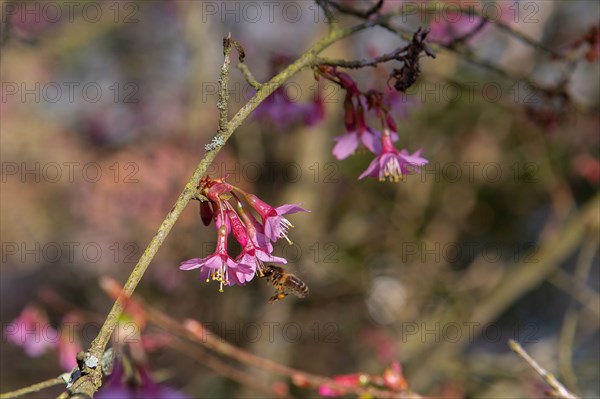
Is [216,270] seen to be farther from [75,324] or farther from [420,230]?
[420,230]

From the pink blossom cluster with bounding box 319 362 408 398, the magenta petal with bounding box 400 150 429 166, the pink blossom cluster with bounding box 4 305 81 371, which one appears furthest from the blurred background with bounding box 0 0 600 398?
the magenta petal with bounding box 400 150 429 166

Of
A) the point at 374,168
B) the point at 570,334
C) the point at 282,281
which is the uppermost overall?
the point at 374,168

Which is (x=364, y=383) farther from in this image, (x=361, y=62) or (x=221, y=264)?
(x=361, y=62)

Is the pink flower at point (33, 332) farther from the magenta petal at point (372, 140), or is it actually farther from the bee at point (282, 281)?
the magenta petal at point (372, 140)

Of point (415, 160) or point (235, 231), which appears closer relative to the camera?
point (235, 231)

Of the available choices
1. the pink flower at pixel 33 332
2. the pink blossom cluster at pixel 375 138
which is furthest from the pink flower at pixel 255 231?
the pink flower at pixel 33 332

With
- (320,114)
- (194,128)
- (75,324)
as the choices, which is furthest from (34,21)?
(320,114)

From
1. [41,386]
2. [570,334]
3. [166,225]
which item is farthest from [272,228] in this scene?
[570,334]

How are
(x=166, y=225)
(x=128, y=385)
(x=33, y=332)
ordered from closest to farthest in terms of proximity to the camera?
(x=166, y=225), (x=128, y=385), (x=33, y=332)
